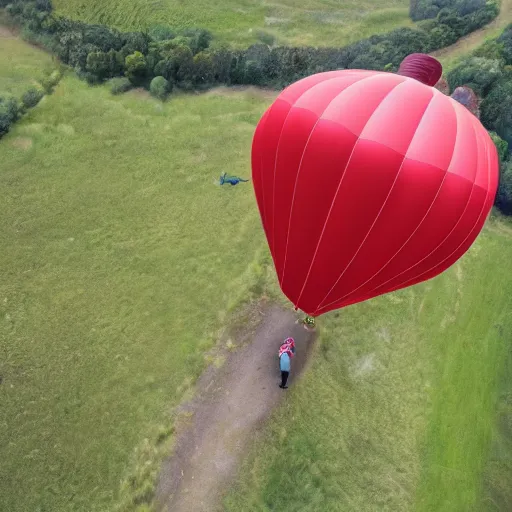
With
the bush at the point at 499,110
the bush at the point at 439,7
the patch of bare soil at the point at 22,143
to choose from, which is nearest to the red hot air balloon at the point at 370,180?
the bush at the point at 499,110

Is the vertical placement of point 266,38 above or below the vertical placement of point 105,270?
above

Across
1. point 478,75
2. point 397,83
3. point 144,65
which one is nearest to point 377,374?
point 397,83

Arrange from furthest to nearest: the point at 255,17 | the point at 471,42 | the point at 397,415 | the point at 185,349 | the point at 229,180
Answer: the point at 255,17 < the point at 471,42 < the point at 229,180 < the point at 185,349 < the point at 397,415

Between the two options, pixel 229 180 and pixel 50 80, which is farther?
pixel 50 80

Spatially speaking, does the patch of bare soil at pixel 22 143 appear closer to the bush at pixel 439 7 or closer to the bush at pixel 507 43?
the bush at pixel 507 43

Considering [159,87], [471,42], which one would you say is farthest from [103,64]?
[471,42]

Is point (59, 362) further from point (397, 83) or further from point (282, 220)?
point (397, 83)

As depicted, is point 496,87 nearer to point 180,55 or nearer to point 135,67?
point 180,55
